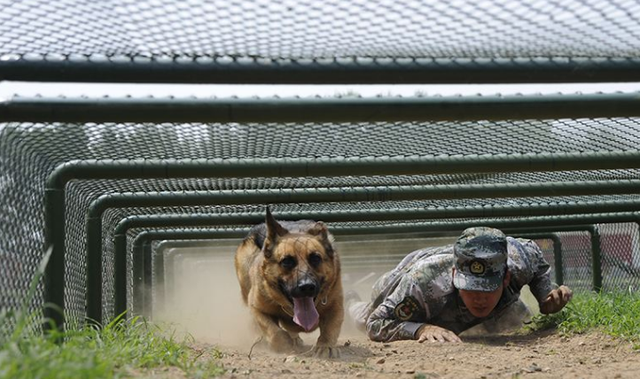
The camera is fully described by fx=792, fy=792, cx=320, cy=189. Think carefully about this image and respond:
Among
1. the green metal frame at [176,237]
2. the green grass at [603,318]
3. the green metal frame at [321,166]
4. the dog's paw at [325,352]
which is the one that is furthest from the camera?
the green metal frame at [176,237]

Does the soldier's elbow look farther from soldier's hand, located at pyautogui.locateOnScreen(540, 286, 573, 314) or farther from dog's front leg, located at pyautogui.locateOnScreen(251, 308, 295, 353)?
soldier's hand, located at pyautogui.locateOnScreen(540, 286, 573, 314)

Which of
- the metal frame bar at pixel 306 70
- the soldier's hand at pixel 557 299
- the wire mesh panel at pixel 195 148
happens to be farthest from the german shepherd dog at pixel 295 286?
the metal frame bar at pixel 306 70

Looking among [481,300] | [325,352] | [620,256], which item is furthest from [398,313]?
[620,256]

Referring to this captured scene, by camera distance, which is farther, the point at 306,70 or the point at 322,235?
the point at 322,235

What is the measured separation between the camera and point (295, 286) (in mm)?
5684

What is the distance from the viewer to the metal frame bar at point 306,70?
317cm

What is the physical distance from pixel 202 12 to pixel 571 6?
135cm

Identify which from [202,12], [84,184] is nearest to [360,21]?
[202,12]

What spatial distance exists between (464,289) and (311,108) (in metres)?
3.13

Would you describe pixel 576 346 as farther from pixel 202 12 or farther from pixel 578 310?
pixel 202 12

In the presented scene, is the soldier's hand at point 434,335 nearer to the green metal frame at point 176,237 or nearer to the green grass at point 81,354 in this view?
the green grass at point 81,354

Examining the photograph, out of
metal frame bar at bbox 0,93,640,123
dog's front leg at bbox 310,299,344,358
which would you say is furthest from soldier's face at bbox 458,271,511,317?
metal frame bar at bbox 0,93,640,123

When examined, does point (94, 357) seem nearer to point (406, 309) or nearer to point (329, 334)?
point (329, 334)

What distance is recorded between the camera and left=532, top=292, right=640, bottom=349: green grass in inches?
215
